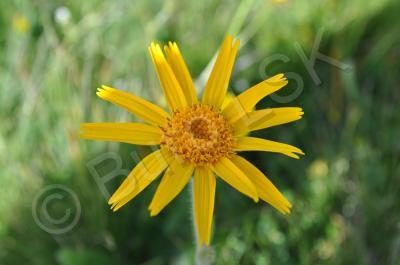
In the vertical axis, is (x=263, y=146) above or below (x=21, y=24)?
below

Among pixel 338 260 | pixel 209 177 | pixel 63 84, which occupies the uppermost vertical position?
pixel 63 84

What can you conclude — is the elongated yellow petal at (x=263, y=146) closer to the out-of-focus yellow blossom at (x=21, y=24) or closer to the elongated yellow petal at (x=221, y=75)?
the elongated yellow petal at (x=221, y=75)

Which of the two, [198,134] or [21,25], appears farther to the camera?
[21,25]

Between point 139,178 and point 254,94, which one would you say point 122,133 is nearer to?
point 139,178

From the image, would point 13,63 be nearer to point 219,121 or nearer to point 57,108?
point 57,108

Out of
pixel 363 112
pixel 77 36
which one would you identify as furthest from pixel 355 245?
pixel 77 36
